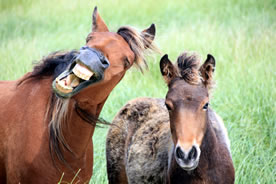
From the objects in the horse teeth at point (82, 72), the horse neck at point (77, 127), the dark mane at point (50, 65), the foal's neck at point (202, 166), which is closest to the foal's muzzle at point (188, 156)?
the foal's neck at point (202, 166)

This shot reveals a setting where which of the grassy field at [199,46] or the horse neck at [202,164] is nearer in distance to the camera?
the horse neck at [202,164]

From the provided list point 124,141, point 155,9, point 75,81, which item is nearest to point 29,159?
point 75,81

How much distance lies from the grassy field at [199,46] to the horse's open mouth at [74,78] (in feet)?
3.31

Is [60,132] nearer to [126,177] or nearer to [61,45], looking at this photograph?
[126,177]

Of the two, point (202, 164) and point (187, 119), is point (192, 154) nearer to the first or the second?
point (187, 119)

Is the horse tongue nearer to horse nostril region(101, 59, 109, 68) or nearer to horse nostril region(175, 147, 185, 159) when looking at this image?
horse nostril region(101, 59, 109, 68)

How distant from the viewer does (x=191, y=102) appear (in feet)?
11.0

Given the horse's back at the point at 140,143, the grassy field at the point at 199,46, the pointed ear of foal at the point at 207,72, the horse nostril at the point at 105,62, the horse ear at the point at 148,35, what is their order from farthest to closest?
the grassy field at the point at 199,46 → the horse's back at the point at 140,143 → the pointed ear of foal at the point at 207,72 → the horse ear at the point at 148,35 → the horse nostril at the point at 105,62

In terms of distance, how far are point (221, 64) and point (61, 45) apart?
3.19m

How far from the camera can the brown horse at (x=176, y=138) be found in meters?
3.31

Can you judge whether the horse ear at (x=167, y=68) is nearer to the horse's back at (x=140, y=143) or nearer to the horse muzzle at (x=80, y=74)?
the horse's back at (x=140, y=143)

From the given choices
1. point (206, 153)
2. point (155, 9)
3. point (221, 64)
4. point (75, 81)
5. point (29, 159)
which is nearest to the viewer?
point (75, 81)

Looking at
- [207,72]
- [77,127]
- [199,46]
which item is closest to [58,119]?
[77,127]

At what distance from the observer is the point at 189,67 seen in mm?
3639
